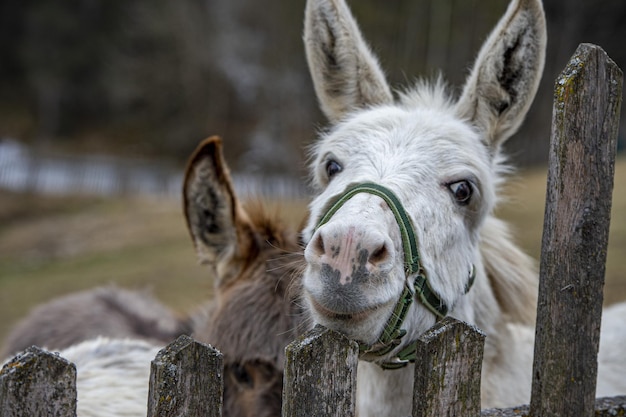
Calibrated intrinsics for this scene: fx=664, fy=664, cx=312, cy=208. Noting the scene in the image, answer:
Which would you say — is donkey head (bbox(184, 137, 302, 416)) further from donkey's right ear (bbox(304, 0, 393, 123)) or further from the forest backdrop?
the forest backdrop

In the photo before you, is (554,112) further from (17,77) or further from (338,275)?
(17,77)

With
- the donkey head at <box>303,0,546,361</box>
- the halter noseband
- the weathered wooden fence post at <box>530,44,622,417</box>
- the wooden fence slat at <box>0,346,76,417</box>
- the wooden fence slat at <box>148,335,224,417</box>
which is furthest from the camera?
the halter noseband

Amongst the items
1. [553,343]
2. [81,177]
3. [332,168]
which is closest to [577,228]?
[553,343]

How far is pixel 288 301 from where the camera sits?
106 inches

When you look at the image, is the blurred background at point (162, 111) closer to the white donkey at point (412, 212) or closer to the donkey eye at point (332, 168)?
the white donkey at point (412, 212)

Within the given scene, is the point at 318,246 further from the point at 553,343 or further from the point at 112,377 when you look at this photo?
the point at 112,377

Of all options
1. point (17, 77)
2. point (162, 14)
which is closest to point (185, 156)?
point (162, 14)

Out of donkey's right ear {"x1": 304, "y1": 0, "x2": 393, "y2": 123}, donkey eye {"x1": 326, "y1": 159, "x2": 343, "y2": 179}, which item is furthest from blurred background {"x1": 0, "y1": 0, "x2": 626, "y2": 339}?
donkey eye {"x1": 326, "y1": 159, "x2": 343, "y2": 179}

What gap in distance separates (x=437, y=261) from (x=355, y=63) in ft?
3.45

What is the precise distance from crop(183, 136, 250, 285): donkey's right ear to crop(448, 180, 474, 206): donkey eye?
42.6 inches

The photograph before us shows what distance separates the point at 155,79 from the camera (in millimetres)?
42281

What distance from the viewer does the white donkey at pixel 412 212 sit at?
75.9 inches

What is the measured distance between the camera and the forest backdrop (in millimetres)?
34688

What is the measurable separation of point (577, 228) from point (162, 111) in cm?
4290
